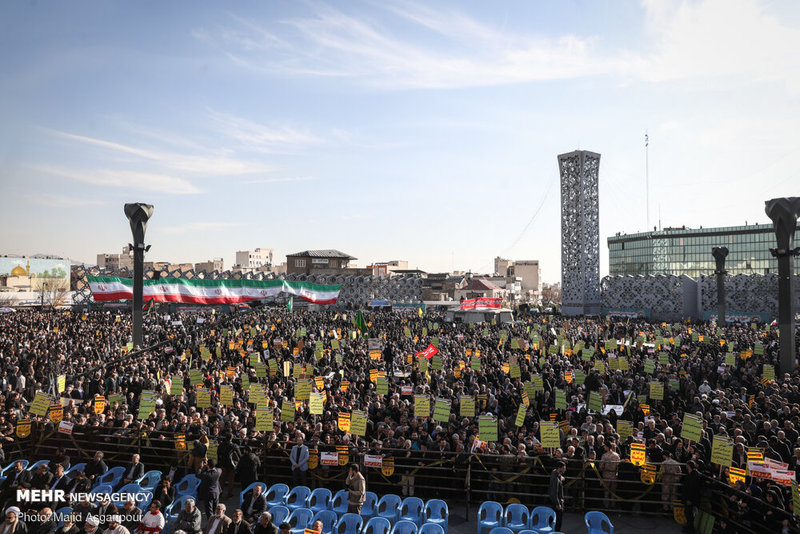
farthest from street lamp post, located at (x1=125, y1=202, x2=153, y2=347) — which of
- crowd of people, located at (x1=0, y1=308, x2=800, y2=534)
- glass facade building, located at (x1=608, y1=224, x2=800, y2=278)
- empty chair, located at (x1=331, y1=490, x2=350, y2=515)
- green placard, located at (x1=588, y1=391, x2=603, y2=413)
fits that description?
glass facade building, located at (x1=608, y1=224, x2=800, y2=278)

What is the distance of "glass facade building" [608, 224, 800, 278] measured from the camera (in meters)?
105

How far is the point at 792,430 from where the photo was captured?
453 inches

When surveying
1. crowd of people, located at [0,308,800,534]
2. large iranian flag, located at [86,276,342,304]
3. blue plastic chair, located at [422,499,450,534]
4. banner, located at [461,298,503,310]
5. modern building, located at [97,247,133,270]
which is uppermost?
modern building, located at [97,247,133,270]

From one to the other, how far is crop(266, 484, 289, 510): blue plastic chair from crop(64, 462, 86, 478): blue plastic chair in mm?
3852

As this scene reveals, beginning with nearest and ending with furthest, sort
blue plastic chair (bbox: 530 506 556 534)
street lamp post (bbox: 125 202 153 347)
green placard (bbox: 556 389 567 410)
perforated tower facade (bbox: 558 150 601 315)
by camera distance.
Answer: blue plastic chair (bbox: 530 506 556 534), green placard (bbox: 556 389 567 410), street lamp post (bbox: 125 202 153 347), perforated tower facade (bbox: 558 150 601 315)

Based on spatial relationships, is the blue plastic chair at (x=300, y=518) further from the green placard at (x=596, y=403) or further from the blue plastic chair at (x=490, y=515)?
the green placard at (x=596, y=403)

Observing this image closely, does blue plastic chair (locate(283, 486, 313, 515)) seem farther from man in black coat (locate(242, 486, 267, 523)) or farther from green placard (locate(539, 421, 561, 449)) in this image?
green placard (locate(539, 421, 561, 449))

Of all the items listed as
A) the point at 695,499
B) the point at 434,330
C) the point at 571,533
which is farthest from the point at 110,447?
the point at 434,330

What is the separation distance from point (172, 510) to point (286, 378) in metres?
9.60

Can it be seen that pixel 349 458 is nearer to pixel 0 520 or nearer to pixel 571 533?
pixel 571 533

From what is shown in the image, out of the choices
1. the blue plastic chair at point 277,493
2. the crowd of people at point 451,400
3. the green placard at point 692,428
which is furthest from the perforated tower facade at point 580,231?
the blue plastic chair at point 277,493

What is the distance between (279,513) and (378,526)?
1800mm

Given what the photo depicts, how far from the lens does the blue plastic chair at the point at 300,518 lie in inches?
352

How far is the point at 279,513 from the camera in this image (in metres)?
9.15
